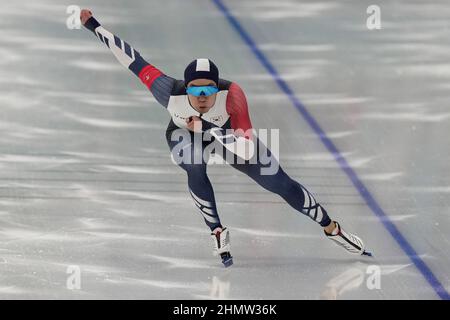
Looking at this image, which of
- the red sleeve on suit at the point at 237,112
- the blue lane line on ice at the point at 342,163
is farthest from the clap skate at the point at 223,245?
the blue lane line on ice at the point at 342,163

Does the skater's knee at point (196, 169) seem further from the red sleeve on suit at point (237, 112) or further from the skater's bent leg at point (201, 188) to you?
the red sleeve on suit at point (237, 112)

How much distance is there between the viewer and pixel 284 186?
20.6 ft

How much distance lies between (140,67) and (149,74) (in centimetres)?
9

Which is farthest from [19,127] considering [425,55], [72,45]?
[425,55]

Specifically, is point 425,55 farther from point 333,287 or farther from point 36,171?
point 333,287

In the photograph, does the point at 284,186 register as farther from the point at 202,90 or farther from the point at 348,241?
the point at 202,90

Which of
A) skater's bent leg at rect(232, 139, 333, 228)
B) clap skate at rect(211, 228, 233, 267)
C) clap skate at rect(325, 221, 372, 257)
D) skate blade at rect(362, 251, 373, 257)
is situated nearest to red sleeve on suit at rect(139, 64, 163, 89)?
skater's bent leg at rect(232, 139, 333, 228)

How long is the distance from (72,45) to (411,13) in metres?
3.29

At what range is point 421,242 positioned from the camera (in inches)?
264

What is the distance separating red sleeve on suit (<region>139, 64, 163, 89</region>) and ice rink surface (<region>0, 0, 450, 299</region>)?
92 centimetres

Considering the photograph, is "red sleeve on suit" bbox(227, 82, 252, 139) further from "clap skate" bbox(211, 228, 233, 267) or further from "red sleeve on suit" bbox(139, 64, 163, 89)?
"clap skate" bbox(211, 228, 233, 267)

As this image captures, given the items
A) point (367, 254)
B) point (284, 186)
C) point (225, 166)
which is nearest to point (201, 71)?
point (284, 186)

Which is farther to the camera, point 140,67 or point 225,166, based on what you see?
point 225,166

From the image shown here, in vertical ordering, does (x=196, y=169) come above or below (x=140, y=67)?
below
